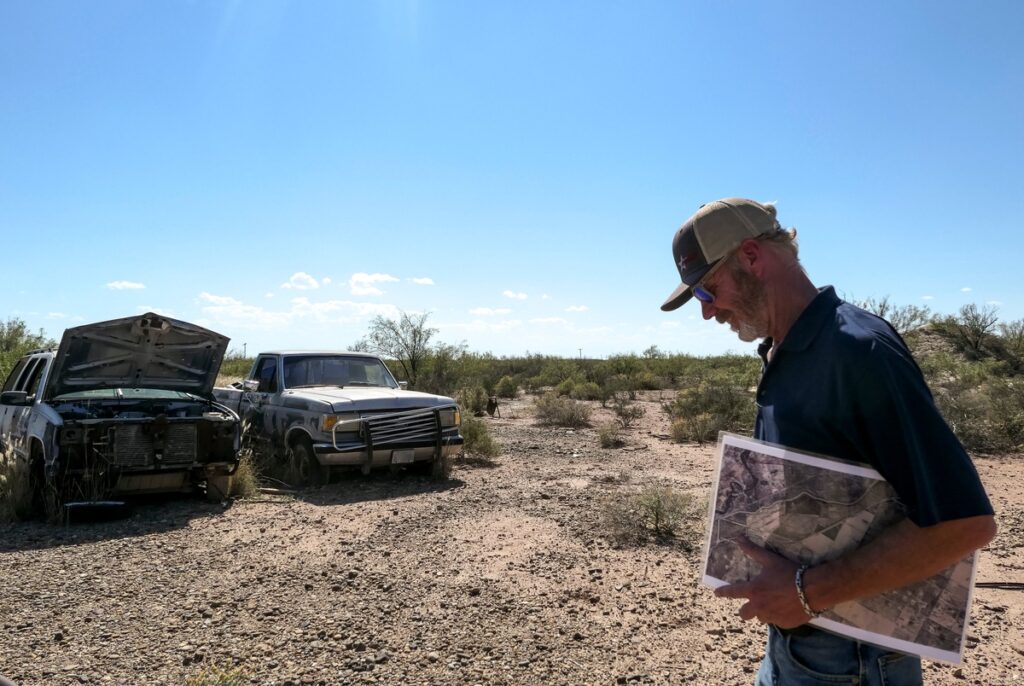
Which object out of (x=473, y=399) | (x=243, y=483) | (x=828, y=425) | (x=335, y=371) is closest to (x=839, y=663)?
(x=828, y=425)

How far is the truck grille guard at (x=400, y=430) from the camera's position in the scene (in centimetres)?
905

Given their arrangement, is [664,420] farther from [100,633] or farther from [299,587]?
[100,633]

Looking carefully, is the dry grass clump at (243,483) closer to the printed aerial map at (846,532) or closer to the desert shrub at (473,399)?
the printed aerial map at (846,532)

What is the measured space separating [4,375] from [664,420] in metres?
16.1

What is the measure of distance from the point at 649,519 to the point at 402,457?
3.66m

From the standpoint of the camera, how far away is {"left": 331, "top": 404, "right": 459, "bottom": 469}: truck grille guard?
9047mm

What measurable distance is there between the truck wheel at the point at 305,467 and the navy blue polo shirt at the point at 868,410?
27.1ft

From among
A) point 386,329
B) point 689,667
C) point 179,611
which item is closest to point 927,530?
point 689,667

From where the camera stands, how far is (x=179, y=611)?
481 cm

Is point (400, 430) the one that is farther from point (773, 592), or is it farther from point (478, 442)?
point (773, 592)

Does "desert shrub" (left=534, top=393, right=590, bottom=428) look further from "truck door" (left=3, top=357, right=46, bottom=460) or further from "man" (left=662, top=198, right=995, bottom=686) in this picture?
"man" (left=662, top=198, right=995, bottom=686)

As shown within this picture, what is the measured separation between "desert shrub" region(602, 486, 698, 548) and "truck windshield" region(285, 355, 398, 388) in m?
4.73

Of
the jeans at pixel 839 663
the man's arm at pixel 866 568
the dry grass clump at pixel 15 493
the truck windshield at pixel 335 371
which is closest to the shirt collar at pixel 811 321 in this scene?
the man's arm at pixel 866 568

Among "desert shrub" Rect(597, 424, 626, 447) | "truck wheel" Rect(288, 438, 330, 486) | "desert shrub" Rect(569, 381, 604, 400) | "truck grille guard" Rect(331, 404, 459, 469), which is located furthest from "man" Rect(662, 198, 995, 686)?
"desert shrub" Rect(569, 381, 604, 400)
